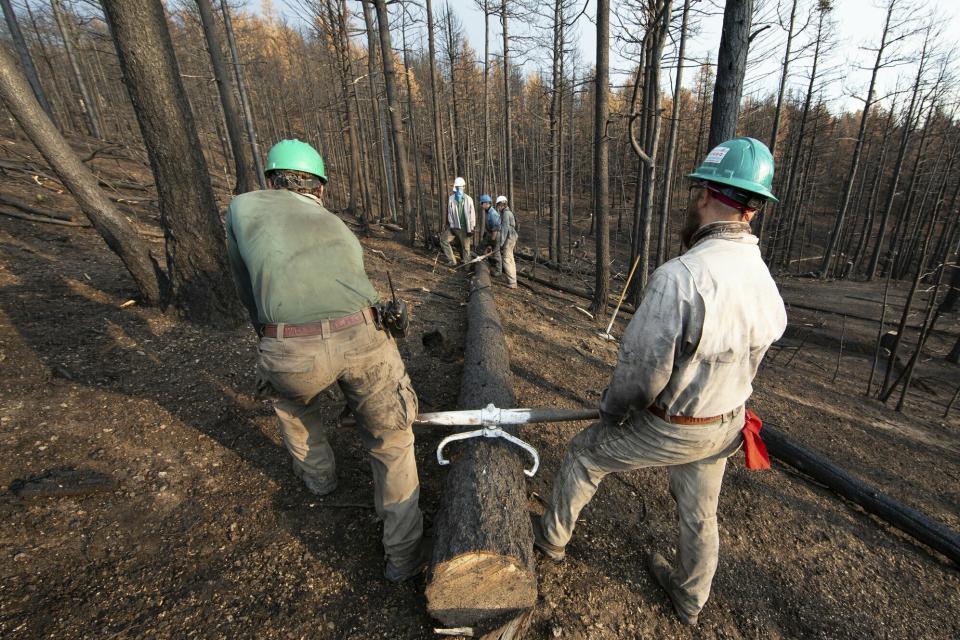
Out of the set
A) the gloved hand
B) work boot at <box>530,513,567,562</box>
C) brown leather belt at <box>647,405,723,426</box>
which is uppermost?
brown leather belt at <box>647,405,723,426</box>

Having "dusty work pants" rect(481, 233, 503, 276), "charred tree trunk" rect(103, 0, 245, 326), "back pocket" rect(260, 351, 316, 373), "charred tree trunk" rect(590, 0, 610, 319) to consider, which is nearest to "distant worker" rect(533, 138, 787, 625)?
"back pocket" rect(260, 351, 316, 373)

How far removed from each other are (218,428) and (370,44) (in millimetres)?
13680

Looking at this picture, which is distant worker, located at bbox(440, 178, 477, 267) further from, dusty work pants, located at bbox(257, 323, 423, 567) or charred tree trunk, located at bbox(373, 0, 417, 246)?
dusty work pants, located at bbox(257, 323, 423, 567)

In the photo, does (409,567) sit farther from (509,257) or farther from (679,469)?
(509,257)

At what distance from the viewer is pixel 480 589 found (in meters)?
2.03

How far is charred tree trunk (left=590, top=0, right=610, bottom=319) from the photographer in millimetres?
7117

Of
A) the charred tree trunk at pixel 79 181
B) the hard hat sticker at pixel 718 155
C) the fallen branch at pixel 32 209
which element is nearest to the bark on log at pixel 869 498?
the hard hat sticker at pixel 718 155

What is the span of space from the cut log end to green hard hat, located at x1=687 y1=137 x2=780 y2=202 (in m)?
2.12

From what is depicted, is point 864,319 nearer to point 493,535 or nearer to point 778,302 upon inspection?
point 778,302

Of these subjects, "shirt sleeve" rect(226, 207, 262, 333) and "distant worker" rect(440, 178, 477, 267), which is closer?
"shirt sleeve" rect(226, 207, 262, 333)

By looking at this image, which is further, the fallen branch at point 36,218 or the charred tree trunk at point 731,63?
the fallen branch at point 36,218

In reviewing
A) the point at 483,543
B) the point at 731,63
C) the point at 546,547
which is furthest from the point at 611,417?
the point at 731,63

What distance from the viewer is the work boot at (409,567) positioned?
2.31 metres

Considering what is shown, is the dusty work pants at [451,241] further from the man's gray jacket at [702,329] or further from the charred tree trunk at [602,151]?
the man's gray jacket at [702,329]
